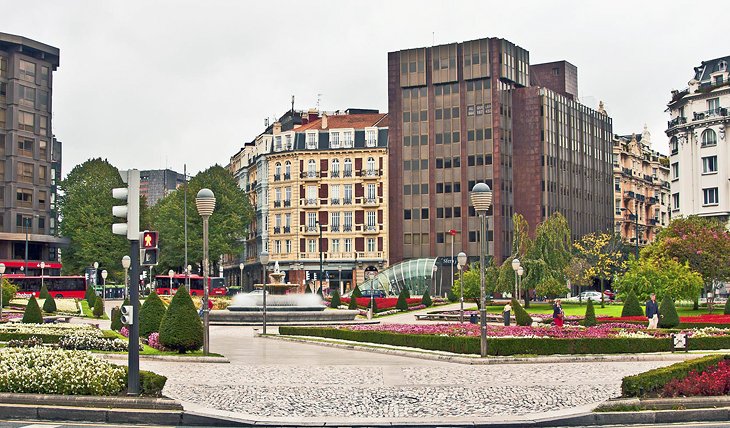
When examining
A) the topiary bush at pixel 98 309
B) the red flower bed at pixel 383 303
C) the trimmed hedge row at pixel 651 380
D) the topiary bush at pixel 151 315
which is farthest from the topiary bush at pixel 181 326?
the red flower bed at pixel 383 303

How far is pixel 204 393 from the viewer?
19.3 metres

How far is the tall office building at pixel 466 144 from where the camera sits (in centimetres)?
9919

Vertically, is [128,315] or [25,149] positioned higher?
[25,149]

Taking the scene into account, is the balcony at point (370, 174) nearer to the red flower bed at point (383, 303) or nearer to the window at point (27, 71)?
the red flower bed at point (383, 303)

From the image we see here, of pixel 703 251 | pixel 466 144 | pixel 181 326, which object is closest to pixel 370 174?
pixel 466 144

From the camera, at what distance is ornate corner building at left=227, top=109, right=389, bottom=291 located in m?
104

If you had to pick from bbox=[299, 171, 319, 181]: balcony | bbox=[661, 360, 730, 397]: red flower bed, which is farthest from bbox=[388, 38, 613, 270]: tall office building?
bbox=[661, 360, 730, 397]: red flower bed

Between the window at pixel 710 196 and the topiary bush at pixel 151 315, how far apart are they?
6992 centimetres

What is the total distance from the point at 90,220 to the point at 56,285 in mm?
10572

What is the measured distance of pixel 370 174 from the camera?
104125 mm

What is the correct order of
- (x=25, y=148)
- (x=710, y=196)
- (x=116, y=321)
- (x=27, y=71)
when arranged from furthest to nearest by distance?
(x=25, y=148) < (x=27, y=71) < (x=710, y=196) < (x=116, y=321)

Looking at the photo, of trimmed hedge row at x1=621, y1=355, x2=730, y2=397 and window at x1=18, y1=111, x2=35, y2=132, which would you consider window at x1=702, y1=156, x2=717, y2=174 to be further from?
trimmed hedge row at x1=621, y1=355, x2=730, y2=397

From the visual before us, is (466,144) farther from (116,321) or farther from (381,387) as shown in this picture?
(381,387)

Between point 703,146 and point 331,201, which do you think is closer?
point 703,146
